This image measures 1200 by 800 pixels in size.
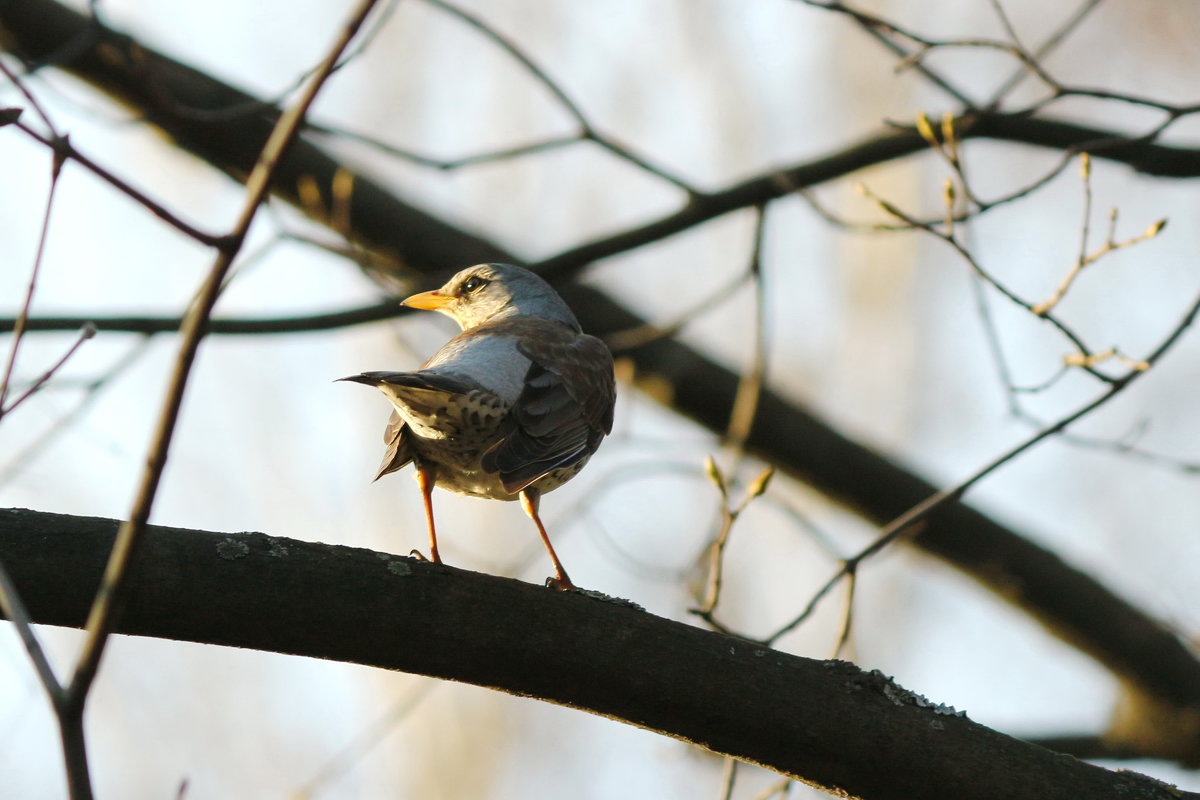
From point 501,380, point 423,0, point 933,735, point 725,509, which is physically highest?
point 423,0

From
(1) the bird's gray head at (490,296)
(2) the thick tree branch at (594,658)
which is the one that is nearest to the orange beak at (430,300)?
(1) the bird's gray head at (490,296)

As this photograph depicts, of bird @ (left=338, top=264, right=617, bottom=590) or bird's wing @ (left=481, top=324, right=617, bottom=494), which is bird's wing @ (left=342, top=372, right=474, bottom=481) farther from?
bird's wing @ (left=481, top=324, right=617, bottom=494)

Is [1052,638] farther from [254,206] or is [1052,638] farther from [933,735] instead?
[254,206]

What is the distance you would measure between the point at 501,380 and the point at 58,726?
321cm

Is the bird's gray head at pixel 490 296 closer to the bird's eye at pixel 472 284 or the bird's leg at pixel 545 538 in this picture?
the bird's eye at pixel 472 284

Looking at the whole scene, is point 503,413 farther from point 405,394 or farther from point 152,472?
point 152,472

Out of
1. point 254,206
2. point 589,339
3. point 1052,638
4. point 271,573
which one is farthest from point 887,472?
point 254,206

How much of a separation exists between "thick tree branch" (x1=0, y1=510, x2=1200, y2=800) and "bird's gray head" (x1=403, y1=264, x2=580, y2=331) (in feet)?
11.5

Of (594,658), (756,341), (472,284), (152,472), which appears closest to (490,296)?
(472,284)

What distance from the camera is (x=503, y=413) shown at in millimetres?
4766

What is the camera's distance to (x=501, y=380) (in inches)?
198

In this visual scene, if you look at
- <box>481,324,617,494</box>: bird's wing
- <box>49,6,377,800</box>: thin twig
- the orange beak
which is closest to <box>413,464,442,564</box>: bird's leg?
<box>481,324,617,494</box>: bird's wing

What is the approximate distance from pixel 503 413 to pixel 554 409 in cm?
38

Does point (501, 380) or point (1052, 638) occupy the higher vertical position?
point (1052, 638)
